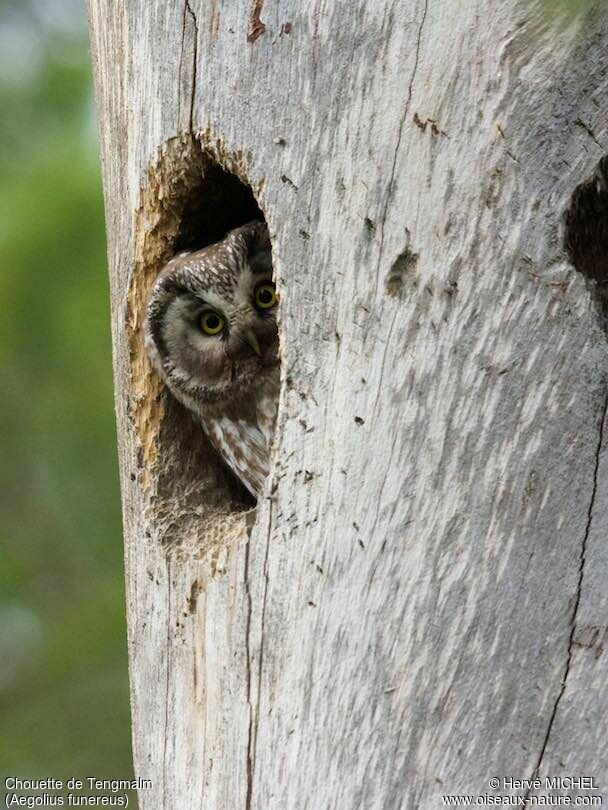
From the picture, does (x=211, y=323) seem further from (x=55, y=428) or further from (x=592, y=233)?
(x=55, y=428)

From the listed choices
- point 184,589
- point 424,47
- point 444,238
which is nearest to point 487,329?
point 444,238

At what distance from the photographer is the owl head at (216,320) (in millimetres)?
2848

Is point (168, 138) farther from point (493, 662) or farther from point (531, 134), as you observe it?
point (493, 662)

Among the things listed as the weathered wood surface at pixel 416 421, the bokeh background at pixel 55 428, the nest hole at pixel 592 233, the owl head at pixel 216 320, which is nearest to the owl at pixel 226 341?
the owl head at pixel 216 320

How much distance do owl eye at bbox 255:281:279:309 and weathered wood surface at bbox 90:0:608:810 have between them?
0.76 m

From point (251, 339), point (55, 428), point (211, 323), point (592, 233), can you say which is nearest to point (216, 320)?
point (211, 323)

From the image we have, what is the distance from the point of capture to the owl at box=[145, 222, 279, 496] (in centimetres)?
286

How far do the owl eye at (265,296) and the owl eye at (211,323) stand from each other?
123 mm

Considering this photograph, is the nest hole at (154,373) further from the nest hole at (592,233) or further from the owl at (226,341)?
the nest hole at (592,233)

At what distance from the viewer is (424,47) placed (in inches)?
78.4

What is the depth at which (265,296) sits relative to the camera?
3.00m

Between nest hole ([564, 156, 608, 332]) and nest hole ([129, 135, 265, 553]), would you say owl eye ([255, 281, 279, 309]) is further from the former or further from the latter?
nest hole ([564, 156, 608, 332])

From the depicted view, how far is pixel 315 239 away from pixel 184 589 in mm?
836

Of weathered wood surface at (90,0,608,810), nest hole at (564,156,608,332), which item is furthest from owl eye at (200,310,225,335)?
nest hole at (564,156,608,332)
